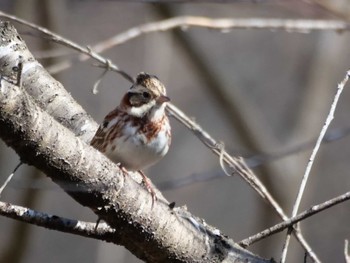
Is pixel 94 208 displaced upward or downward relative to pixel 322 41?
downward

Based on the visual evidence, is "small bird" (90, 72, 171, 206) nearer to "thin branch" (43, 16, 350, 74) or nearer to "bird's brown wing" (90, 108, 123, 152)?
"bird's brown wing" (90, 108, 123, 152)

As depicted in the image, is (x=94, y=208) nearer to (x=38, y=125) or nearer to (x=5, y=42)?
(x=38, y=125)

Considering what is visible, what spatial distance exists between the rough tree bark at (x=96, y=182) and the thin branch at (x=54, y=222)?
32 mm

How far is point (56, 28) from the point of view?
→ 3877 mm

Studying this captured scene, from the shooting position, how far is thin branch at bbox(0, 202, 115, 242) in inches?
68.3

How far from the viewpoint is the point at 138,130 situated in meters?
2.27

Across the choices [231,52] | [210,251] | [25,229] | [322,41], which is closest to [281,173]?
[322,41]

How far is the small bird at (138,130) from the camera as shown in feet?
7.20

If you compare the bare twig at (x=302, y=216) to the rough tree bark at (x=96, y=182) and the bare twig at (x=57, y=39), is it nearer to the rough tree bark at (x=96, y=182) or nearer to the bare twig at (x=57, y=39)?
the rough tree bark at (x=96, y=182)

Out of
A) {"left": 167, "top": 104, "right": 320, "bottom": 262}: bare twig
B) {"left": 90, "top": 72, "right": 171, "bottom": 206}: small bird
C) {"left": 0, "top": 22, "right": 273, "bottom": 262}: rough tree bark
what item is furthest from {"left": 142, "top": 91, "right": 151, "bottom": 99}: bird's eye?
{"left": 0, "top": 22, "right": 273, "bottom": 262}: rough tree bark

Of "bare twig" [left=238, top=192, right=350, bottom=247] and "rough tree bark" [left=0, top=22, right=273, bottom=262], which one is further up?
"bare twig" [left=238, top=192, right=350, bottom=247]

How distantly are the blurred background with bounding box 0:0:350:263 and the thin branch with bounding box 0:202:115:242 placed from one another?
217 cm

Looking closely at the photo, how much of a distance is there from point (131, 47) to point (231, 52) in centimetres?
106

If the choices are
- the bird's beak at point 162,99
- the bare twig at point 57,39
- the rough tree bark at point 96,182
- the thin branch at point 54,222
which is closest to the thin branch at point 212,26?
the bare twig at point 57,39
